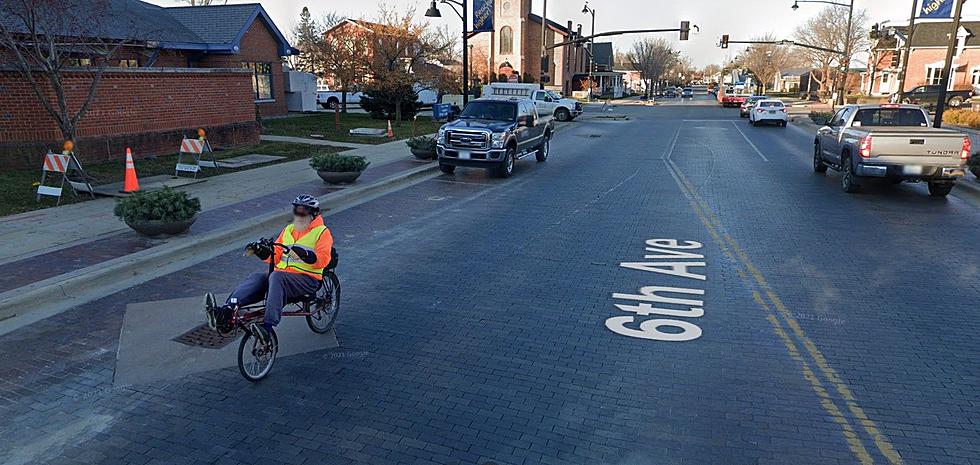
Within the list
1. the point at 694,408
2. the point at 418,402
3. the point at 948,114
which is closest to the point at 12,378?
Answer: the point at 418,402

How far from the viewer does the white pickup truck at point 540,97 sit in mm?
33719

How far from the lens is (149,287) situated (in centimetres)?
695

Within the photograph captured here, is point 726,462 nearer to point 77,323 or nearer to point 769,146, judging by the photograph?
point 77,323

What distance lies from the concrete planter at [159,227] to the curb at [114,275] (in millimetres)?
239

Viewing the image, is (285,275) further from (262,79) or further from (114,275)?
(262,79)

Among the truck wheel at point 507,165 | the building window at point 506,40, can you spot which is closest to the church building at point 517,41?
the building window at point 506,40

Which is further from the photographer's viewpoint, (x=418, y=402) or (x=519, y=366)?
(x=519, y=366)

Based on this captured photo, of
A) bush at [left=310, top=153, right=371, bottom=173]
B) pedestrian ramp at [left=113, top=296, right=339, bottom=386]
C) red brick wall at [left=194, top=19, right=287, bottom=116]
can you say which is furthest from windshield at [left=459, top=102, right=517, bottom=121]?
red brick wall at [left=194, top=19, right=287, bottom=116]

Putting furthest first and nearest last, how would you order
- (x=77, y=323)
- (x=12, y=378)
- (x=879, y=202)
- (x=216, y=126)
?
(x=216, y=126), (x=879, y=202), (x=77, y=323), (x=12, y=378)

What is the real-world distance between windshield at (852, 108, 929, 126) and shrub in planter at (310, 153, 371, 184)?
430 inches

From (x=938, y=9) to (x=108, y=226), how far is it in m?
21.4

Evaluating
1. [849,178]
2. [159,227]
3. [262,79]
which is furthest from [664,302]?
[262,79]

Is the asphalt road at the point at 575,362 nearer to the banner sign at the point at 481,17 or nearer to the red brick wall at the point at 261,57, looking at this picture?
the banner sign at the point at 481,17

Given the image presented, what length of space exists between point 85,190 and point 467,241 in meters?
7.16
